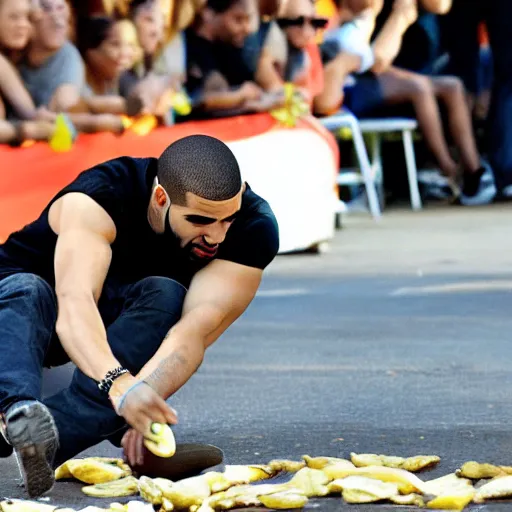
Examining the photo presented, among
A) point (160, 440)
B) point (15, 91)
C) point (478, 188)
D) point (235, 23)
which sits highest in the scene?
point (15, 91)

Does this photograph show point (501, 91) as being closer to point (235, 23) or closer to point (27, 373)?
point (235, 23)

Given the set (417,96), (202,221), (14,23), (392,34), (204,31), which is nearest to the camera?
(202,221)

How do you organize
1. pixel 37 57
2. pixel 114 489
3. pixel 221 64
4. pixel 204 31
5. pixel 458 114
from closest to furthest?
pixel 114 489 < pixel 37 57 < pixel 204 31 < pixel 221 64 < pixel 458 114

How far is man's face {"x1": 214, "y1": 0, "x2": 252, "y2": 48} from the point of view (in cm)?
906

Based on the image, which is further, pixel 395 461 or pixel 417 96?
pixel 417 96

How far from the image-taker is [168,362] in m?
3.68

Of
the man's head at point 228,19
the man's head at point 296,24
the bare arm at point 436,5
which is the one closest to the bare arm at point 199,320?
the man's head at point 228,19

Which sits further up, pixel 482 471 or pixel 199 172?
pixel 199 172

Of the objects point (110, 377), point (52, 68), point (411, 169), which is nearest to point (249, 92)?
point (52, 68)

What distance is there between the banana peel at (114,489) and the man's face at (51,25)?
3.91m

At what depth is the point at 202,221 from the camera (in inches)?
144

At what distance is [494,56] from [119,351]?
10.8 m

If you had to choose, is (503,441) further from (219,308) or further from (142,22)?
(142,22)

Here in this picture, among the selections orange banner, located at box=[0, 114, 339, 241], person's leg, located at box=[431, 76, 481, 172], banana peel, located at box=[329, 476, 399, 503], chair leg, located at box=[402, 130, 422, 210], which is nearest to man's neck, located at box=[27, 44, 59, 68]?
orange banner, located at box=[0, 114, 339, 241]
